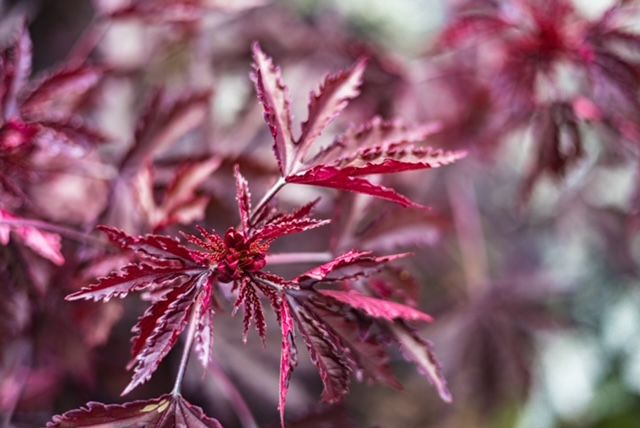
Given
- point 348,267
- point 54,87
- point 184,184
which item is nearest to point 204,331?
point 348,267

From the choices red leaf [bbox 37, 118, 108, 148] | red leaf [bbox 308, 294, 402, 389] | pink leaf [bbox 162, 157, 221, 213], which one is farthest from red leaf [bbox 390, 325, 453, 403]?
red leaf [bbox 37, 118, 108, 148]

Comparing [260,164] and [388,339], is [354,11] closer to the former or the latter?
[260,164]

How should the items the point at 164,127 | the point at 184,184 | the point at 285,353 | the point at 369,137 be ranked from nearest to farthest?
1. the point at 285,353
2. the point at 369,137
3. the point at 184,184
4. the point at 164,127

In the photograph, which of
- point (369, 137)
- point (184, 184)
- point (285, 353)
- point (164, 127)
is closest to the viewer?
point (285, 353)

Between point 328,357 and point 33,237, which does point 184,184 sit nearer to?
point 33,237

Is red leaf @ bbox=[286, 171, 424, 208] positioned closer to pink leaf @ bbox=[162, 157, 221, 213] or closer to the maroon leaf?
the maroon leaf

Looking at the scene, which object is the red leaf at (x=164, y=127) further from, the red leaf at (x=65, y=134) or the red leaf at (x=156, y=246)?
the red leaf at (x=156, y=246)

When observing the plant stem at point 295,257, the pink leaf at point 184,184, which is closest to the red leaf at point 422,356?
the plant stem at point 295,257
